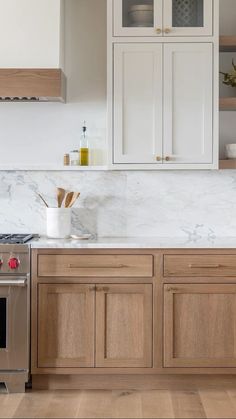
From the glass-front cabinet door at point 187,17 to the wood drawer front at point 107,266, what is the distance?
1380 millimetres

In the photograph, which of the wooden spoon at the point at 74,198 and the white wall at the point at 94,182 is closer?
the wooden spoon at the point at 74,198

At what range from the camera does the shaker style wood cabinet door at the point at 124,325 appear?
3.90 metres

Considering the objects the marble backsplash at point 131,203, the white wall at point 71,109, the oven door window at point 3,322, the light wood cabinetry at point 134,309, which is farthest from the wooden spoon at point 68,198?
the oven door window at point 3,322

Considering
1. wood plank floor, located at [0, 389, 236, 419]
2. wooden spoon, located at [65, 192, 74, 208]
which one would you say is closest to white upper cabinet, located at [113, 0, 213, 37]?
wooden spoon, located at [65, 192, 74, 208]

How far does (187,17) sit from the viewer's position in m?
4.11

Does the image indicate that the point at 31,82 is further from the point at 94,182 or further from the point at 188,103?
the point at 188,103

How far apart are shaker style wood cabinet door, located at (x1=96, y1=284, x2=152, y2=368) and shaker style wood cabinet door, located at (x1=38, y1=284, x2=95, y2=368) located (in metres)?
0.06

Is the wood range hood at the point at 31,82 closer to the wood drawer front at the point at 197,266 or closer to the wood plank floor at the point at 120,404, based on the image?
the wood drawer front at the point at 197,266

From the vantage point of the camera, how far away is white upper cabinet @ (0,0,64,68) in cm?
403

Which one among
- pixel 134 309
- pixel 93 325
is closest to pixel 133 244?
pixel 134 309

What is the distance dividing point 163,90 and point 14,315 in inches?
63.2

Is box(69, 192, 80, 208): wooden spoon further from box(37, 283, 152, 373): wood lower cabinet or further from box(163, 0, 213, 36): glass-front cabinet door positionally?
box(163, 0, 213, 36): glass-front cabinet door

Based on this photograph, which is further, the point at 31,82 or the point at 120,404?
the point at 31,82

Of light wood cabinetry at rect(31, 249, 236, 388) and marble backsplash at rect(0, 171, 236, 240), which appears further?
marble backsplash at rect(0, 171, 236, 240)
